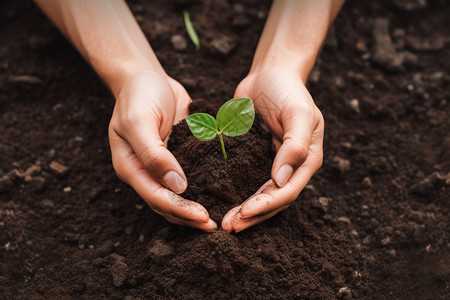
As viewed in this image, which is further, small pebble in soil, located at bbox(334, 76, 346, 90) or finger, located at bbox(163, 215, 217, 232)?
small pebble in soil, located at bbox(334, 76, 346, 90)

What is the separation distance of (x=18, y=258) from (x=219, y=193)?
3.29ft

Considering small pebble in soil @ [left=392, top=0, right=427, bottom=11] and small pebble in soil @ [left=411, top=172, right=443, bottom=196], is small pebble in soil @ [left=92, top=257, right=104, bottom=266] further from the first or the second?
small pebble in soil @ [left=392, top=0, right=427, bottom=11]

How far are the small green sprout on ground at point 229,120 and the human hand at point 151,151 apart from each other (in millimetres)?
162

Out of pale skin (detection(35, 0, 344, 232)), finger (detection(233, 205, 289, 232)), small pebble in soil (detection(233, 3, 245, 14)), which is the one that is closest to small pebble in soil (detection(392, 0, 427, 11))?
pale skin (detection(35, 0, 344, 232))

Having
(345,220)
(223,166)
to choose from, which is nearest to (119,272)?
(223,166)

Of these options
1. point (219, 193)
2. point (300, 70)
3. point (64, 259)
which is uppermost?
point (300, 70)

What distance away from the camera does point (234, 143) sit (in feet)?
6.58

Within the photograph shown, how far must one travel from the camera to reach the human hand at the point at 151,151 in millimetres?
1781

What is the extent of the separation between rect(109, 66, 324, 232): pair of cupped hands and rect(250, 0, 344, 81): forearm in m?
0.15

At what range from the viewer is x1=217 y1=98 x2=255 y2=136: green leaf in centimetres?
183

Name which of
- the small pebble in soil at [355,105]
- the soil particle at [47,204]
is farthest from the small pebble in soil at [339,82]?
the soil particle at [47,204]

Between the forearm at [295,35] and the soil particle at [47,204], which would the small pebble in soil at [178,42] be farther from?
the soil particle at [47,204]

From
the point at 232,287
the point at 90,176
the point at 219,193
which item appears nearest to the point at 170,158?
the point at 219,193

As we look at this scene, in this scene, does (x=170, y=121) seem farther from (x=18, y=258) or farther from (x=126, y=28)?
(x=18, y=258)
